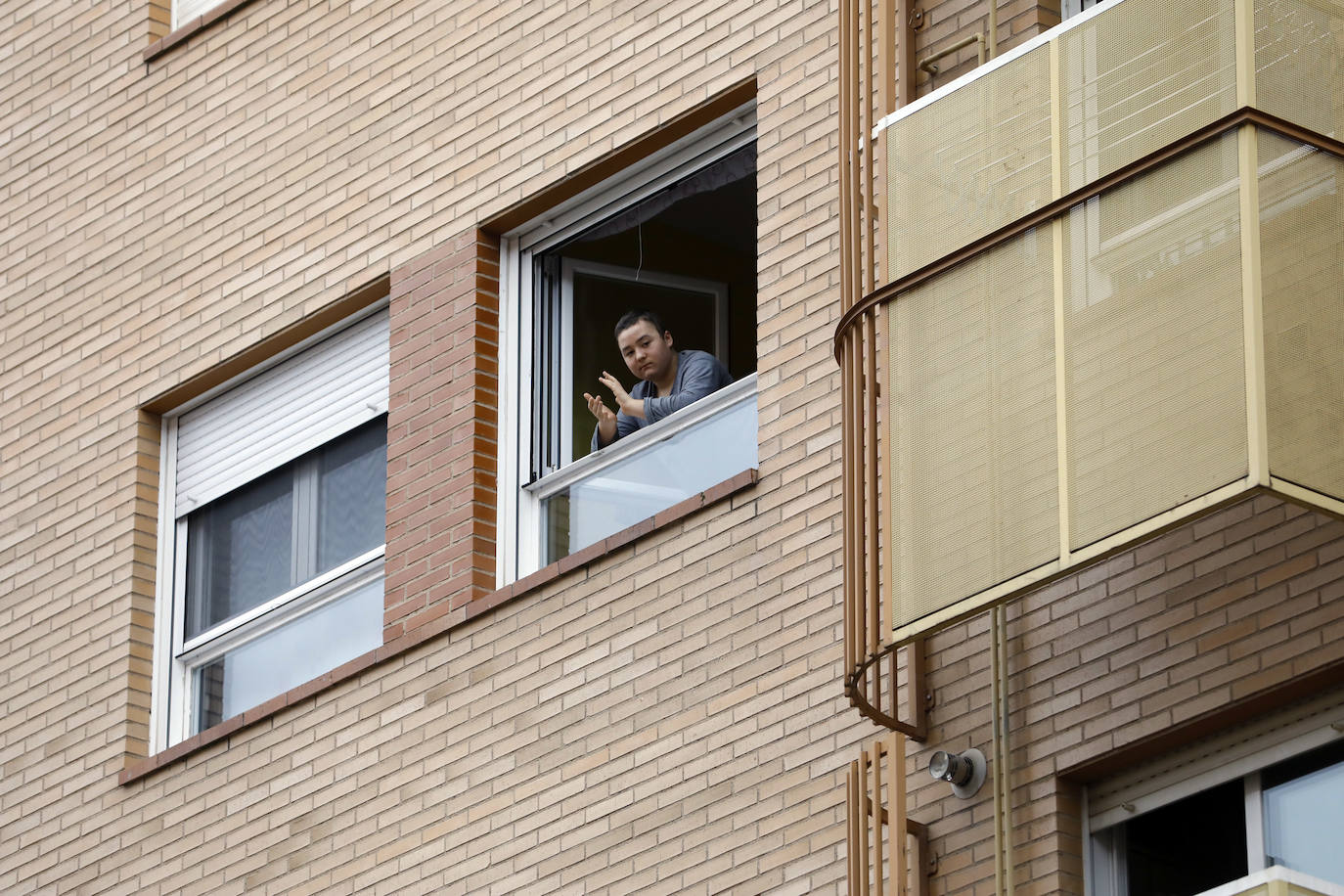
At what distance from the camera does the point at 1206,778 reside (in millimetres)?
9828

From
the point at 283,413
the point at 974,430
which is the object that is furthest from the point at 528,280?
the point at 974,430

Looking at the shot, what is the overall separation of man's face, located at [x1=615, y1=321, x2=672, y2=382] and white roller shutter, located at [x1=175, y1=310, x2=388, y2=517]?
4.54ft

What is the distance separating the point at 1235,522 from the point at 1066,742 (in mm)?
943

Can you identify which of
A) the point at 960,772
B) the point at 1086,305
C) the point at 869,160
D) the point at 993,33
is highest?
the point at 993,33

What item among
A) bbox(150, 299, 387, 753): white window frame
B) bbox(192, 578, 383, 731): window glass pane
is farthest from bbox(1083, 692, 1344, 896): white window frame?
bbox(150, 299, 387, 753): white window frame

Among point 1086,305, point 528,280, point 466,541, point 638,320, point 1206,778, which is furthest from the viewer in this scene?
point 528,280

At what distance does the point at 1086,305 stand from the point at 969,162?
89 centimetres

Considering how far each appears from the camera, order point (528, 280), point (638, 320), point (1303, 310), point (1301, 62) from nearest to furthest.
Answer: point (1303, 310)
point (1301, 62)
point (638, 320)
point (528, 280)

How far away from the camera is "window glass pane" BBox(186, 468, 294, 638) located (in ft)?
46.2

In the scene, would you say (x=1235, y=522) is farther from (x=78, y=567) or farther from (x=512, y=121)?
(x=78, y=567)

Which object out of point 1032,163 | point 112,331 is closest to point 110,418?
point 112,331

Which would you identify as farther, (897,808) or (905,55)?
(905,55)

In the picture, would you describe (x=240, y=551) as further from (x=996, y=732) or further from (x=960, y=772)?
(x=996, y=732)

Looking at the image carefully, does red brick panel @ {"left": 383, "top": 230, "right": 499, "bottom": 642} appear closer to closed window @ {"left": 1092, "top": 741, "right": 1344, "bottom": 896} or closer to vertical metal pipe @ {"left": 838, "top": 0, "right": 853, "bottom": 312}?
vertical metal pipe @ {"left": 838, "top": 0, "right": 853, "bottom": 312}
